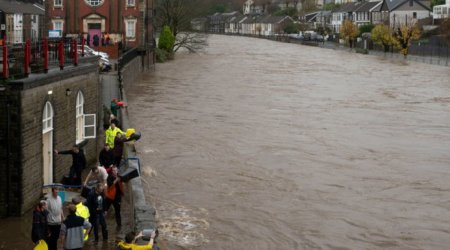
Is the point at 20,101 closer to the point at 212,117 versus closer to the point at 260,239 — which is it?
the point at 260,239

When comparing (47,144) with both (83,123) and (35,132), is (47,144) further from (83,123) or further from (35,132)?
(83,123)

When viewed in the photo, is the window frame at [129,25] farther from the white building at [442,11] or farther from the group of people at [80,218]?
the white building at [442,11]

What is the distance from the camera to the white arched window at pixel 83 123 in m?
20.2

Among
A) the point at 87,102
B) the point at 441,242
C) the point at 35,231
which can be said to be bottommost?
the point at 441,242

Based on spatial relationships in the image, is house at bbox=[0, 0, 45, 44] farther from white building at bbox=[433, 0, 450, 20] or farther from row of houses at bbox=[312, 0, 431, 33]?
white building at bbox=[433, 0, 450, 20]

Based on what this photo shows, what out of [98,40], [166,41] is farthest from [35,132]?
[166,41]

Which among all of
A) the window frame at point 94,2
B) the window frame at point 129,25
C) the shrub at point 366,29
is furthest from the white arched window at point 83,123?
the shrub at point 366,29

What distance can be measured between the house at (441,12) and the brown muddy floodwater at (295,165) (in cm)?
6832

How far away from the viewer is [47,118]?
17.1m

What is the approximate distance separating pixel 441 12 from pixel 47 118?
108539 mm

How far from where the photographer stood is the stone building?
15047mm

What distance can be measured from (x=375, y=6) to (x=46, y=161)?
130m

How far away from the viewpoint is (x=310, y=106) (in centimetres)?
4091

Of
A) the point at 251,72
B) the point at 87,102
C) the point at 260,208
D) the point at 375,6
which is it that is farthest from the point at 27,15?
the point at 375,6
